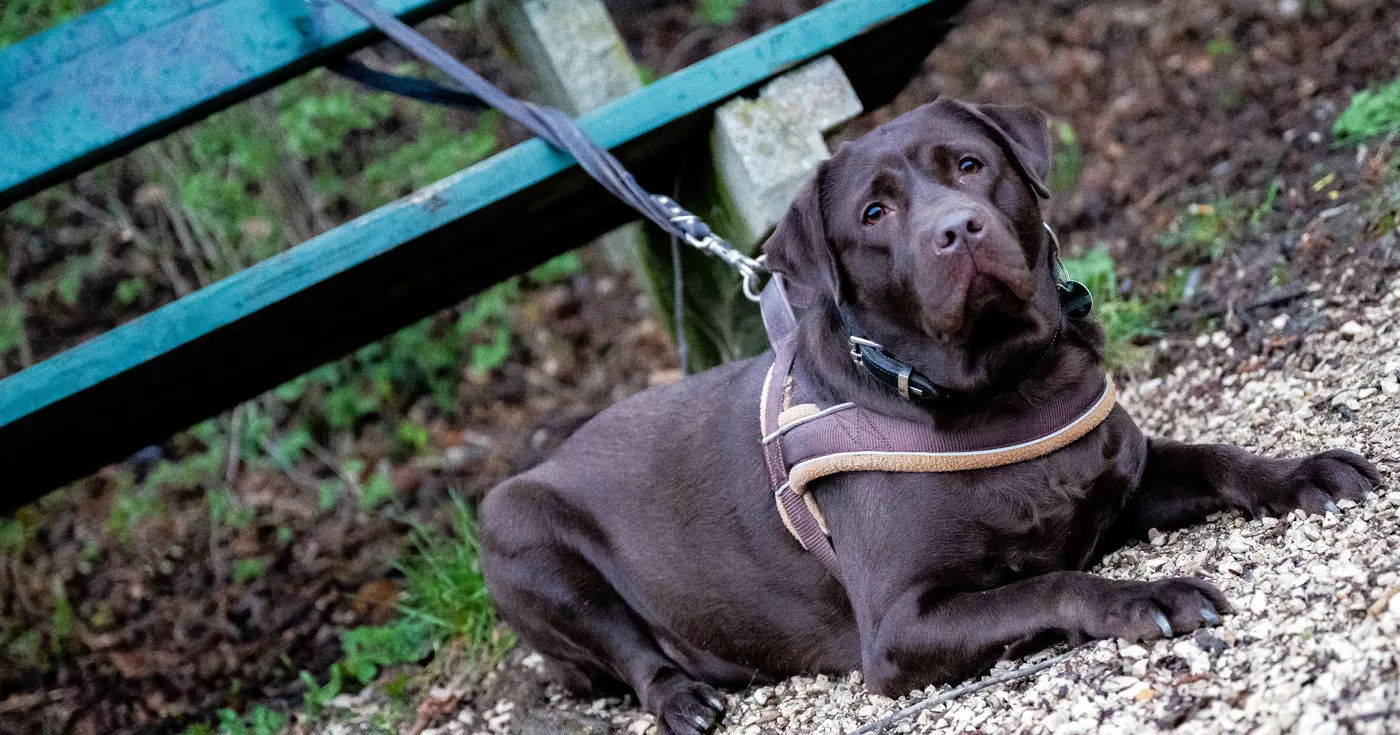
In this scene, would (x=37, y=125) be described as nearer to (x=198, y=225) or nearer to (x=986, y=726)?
(x=198, y=225)

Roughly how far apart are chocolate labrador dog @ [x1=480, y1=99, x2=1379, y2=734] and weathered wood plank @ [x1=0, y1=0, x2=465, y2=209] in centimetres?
179

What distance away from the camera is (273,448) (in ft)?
19.8

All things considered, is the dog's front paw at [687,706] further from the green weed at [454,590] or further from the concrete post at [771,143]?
the concrete post at [771,143]

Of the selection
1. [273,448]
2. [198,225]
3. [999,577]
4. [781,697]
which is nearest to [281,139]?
[198,225]

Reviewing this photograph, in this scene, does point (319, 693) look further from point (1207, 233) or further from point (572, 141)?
point (1207, 233)

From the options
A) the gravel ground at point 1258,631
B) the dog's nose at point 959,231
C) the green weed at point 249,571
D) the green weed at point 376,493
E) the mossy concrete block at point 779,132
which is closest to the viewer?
the gravel ground at point 1258,631

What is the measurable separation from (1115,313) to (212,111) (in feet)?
10.3

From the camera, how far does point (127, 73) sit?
3.79m

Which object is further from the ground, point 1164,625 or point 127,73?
point 127,73

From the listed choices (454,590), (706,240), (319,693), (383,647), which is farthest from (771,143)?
(319,693)

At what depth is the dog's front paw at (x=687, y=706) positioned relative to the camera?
334cm

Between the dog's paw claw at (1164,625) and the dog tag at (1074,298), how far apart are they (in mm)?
780

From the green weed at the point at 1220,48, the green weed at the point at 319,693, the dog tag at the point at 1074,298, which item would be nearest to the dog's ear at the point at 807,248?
the dog tag at the point at 1074,298

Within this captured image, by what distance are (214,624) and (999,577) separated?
3412mm
